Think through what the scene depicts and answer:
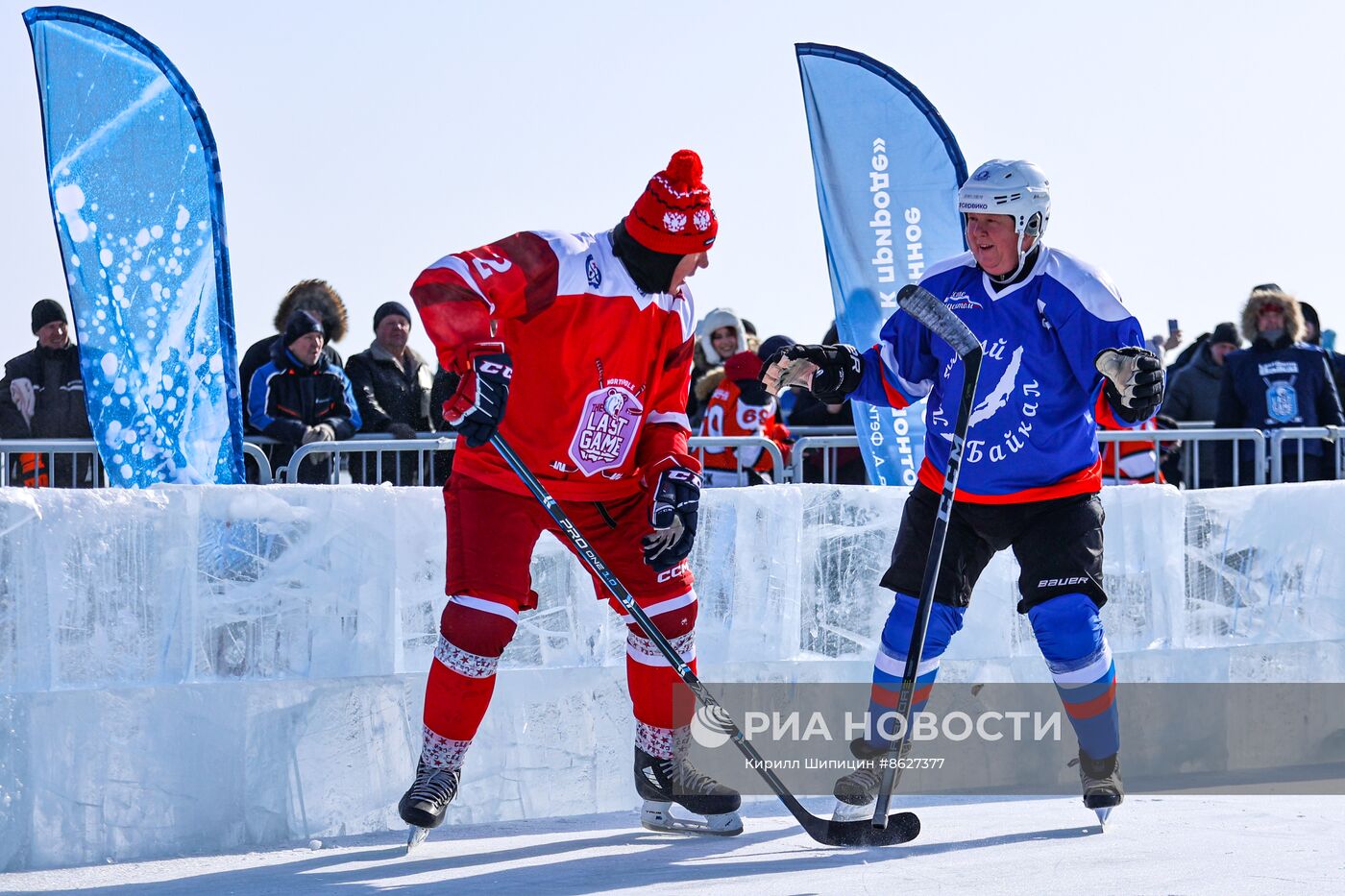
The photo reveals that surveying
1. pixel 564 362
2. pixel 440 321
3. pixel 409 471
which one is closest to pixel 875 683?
pixel 564 362

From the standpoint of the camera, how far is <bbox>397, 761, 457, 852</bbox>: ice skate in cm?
472

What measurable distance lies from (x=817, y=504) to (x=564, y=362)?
1238 mm

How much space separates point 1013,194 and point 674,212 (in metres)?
0.95

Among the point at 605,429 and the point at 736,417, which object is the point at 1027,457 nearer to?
the point at 605,429

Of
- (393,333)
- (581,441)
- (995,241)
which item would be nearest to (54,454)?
(393,333)

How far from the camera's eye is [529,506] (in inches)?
197

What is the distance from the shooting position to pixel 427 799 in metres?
4.75

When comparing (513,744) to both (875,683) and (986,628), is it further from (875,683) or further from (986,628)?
(986,628)

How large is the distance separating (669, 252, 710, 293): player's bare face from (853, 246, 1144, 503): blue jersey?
729 millimetres

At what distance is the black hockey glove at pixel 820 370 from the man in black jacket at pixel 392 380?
125 inches

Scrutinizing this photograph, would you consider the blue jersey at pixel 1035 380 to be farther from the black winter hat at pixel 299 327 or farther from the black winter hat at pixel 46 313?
the black winter hat at pixel 46 313

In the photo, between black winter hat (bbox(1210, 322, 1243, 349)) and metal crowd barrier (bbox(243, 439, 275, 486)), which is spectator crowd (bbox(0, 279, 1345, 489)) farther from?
black winter hat (bbox(1210, 322, 1243, 349))

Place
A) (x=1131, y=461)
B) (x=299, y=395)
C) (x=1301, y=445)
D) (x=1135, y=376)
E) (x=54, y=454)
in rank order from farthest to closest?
(x=1131, y=461), (x=1301, y=445), (x=299, y=395), (x=54, y=454), (x=1135, y=376)

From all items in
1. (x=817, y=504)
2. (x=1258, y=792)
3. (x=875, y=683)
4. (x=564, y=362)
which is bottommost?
(x=1258, y=792)
